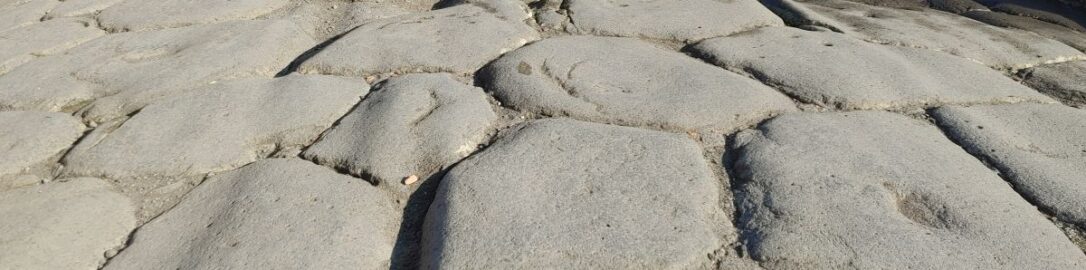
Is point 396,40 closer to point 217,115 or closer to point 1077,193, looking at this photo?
point 217,115

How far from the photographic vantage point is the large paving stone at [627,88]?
170 centimetres

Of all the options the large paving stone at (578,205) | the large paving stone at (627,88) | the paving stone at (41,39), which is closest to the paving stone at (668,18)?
the large paving stone at (627,88)

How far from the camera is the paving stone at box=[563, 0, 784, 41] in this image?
2318 millimetres

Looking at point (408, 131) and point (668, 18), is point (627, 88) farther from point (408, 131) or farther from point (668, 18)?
point (668, 18)

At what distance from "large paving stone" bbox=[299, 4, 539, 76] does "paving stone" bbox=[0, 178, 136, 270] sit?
705 mm

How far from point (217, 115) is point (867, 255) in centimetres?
135

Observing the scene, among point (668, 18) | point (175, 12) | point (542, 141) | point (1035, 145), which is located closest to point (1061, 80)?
point (1035, 145)

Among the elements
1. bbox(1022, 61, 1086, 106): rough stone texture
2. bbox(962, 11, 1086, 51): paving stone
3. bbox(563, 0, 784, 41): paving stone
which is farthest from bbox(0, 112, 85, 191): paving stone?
bbox(962, 11, 1086, 51): paving stone

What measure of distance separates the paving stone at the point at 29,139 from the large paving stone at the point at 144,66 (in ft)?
0.23

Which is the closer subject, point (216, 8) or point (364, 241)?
point (364, 241)

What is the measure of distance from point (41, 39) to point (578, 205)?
1947 millimetres

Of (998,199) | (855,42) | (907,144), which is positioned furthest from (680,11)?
(998,199)

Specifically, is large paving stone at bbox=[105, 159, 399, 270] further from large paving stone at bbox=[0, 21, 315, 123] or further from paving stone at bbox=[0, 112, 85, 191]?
large paving stone at bbox=[0, 21, 315, 123]

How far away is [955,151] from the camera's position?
1549mm
